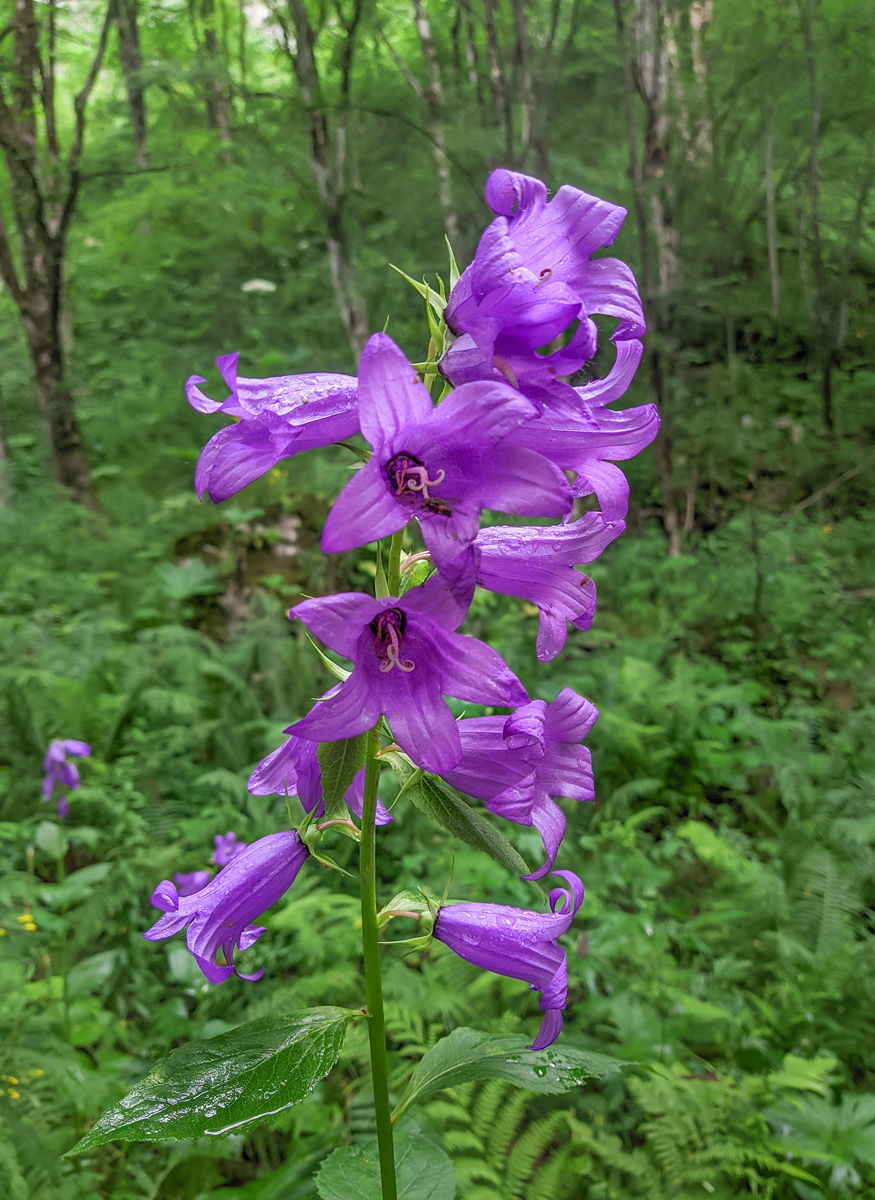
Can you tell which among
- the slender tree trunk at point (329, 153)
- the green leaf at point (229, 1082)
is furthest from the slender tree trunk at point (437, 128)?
the green leaf at point (229, 1082)

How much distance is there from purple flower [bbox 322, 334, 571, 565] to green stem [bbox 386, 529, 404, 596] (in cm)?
17

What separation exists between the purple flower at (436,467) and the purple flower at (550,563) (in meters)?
0.22

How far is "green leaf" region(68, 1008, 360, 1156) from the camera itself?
3.05 feet

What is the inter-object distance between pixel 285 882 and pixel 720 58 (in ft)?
34.3

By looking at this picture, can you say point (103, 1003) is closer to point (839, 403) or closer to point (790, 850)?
point (790, 850)

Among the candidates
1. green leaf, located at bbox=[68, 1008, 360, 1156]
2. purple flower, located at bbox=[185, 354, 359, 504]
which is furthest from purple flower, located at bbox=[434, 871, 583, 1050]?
purple flower, located at bbox=[185, 354, 359, 504]

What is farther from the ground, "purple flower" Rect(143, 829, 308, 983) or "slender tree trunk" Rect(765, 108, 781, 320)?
"slender tree trunk" Rect(765, 108, 781, 320)

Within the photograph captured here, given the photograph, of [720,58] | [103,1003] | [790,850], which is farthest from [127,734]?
[720,58]

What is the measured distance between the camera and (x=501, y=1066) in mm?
1194

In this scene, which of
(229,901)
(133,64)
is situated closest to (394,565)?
(229,901)

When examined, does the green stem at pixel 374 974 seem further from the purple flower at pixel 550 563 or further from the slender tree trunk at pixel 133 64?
the slender tree trunk at pixel 133 64

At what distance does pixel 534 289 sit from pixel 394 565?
40 centimetres

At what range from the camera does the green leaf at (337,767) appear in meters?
0.98

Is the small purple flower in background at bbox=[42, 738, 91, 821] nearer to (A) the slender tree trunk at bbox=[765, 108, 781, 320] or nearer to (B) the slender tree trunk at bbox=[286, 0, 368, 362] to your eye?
(B) the slender tree trunk at bbox=[286, 0, 368, 362]
